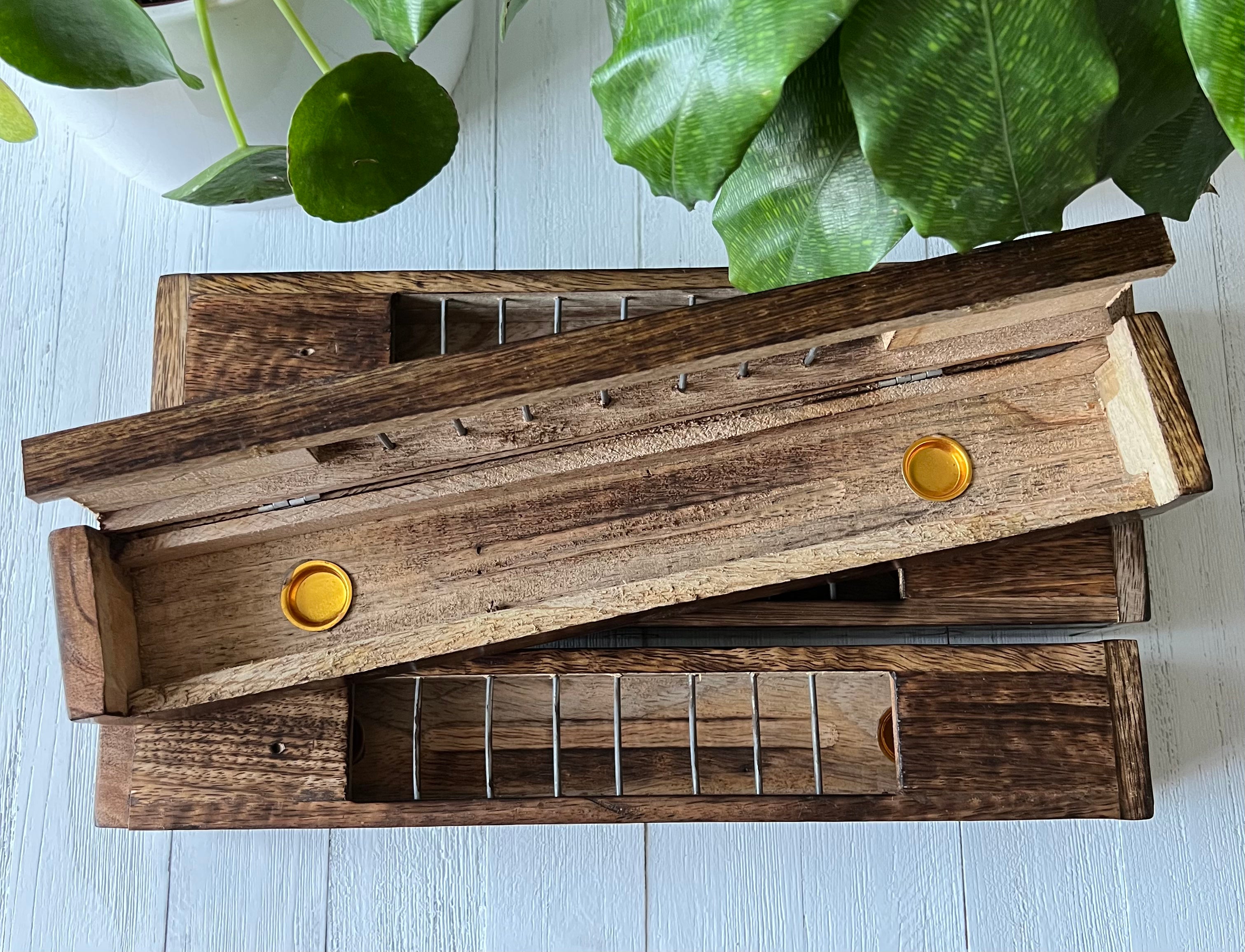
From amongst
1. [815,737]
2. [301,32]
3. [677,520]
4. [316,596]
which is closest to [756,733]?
[815,737]

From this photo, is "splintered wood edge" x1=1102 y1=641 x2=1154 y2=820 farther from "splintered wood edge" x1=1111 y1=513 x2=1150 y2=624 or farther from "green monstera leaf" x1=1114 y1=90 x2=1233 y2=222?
"green monstera leaf" x1=1114 y1=90 x2=1233 y2=222

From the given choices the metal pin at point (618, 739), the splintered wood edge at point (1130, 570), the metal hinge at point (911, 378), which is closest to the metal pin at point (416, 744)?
the metal pin at point (618, 739)

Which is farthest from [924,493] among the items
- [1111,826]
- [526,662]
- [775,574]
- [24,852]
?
[24,852]

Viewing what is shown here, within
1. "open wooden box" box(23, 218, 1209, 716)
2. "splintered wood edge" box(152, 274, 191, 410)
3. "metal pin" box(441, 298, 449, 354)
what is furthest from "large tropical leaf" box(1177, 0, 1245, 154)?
"splintered wood edge" box(152, 274, 191, 410)

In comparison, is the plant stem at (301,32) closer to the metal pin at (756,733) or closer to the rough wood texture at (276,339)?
the rough wood texture at (276,339)

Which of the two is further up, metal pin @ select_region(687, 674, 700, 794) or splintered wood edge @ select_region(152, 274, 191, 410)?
splintered wood edge @ select_region(152, 274, 191, 410)

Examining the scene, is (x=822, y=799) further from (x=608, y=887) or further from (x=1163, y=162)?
(x=1163, y=162)
